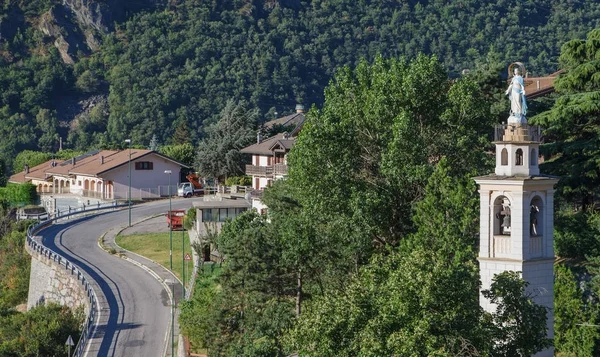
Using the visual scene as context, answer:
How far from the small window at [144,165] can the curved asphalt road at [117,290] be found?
42.6ft

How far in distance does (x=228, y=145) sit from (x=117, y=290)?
36795 mm

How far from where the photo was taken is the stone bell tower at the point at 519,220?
2941cm

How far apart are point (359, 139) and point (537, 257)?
1677cm

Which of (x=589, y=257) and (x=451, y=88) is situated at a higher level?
(x=451, y=88)

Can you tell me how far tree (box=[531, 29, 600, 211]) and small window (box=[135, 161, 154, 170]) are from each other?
56.9 meters

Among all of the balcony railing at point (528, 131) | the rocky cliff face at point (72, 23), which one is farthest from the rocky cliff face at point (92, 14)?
the balcony railing at point (528, 131)

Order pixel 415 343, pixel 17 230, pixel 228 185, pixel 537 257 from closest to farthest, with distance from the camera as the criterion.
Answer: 1. pixel 415 343
2. pixel 537 257
3. pixel 17 230
4. pixel 228 185

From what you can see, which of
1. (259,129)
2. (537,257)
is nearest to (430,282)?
(537,257)

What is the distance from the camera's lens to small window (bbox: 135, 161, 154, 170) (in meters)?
99.2

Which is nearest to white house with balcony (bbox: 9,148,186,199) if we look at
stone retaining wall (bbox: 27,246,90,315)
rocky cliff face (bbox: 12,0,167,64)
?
stone retaining wall (bbox: 27,246,90,315)

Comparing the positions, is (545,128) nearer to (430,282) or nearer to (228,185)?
(430,282)

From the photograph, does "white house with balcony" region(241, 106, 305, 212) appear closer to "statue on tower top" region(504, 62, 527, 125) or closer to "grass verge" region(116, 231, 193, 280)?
"grass verge" region(116, 231, 193, 280)

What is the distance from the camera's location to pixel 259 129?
9669cm

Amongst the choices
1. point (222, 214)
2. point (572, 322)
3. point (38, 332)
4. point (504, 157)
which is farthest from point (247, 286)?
point (222, 214)
